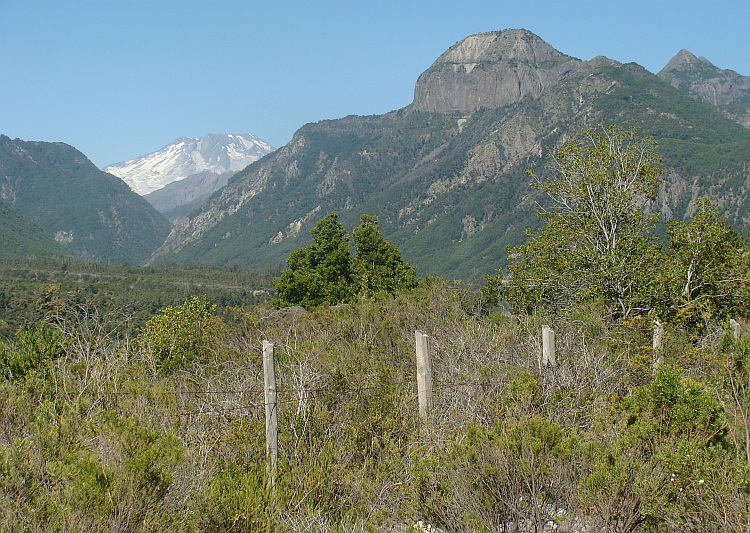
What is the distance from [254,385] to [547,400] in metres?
3.52

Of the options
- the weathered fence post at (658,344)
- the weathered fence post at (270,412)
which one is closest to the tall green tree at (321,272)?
the weathered fence post at (658,344)

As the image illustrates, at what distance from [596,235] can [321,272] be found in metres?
15.0

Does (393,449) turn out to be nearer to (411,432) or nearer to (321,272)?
(411,432)

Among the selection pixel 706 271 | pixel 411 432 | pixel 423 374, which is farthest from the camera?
pixel 706 271

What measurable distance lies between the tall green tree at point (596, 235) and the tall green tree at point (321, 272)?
11.2 m

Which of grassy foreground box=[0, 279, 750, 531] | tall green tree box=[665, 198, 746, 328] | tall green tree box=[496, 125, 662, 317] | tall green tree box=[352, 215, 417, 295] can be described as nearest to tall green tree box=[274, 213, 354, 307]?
tall green tree box=[352, 215, 417, 295]

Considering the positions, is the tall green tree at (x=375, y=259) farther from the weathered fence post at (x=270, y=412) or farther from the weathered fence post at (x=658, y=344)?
the weathered fence post at (x=270, y=412)

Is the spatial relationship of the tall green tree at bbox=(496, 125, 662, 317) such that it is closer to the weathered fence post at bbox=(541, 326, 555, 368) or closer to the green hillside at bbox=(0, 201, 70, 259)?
the weathered fence post at bbox=(541, 326, 555, 368)

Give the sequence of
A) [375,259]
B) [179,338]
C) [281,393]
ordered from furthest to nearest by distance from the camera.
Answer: [375,259] → [179,338] → [281,393]

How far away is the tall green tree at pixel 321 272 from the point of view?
24.7m

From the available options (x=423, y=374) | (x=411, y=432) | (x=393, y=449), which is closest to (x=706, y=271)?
(x=423, y=374)

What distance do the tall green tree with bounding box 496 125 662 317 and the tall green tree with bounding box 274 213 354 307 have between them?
442 inches

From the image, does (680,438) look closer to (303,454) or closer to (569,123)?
(303,454)

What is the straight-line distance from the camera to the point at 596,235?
1316 centimetres
